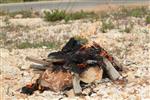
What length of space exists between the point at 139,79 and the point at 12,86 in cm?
233

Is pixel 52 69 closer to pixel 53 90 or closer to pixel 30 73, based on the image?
pixel 53 90

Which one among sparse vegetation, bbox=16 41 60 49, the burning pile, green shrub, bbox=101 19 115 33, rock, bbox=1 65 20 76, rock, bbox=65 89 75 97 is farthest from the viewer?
green shrub, bbox=101 19 115 33

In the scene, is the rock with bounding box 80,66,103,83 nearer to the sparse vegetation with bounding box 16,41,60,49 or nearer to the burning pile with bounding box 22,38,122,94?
the burning pile with bounding box 22,38,122,94

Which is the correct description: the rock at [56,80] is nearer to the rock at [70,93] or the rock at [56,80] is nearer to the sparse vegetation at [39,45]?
the rock at [70,93]

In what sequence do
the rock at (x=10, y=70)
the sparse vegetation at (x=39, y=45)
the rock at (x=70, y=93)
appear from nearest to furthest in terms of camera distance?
the rock at (x=70, y=93), the rock at (x=10, y=70), the sparse vegetation at (x=39, y=45)

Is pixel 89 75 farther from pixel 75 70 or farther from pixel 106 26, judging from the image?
pixel 106 26

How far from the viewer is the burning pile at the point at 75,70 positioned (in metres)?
8.69

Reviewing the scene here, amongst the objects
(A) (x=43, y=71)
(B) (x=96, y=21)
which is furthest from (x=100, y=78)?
(B) (x=96, y=21)

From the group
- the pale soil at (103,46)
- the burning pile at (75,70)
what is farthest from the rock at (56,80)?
the pale soil at (103,46)

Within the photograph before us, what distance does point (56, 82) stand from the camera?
8742 millimetres

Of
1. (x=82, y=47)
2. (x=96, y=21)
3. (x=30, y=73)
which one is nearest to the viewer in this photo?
(x=82, y=47)

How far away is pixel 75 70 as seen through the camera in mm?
8711

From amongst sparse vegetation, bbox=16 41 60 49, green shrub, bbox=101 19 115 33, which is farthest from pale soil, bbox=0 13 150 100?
sparse vegetation, bbox=16 41 60 49

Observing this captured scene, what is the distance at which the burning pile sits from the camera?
342 inches
